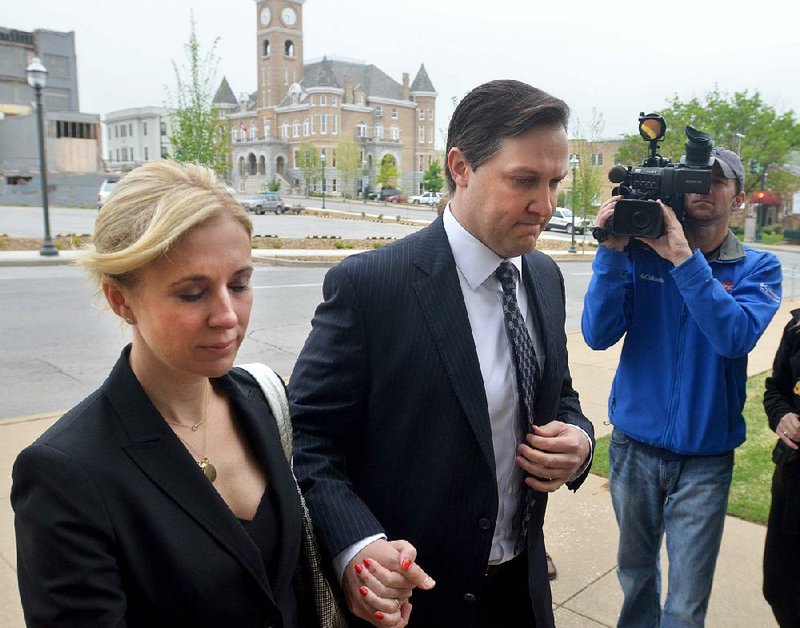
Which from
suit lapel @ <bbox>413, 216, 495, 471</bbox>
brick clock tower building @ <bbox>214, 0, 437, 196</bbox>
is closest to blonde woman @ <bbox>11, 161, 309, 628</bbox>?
suit lapel @ <bbox>413, 216, 495, 471</bbox>

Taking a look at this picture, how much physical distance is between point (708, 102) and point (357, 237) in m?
26.6

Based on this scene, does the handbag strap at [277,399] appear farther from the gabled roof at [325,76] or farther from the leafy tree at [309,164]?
the gabled roof at [325,76]

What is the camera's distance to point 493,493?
1.89 metres

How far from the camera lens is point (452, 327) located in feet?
6.27

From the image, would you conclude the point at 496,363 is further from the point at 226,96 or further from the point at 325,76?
the point at 226,96

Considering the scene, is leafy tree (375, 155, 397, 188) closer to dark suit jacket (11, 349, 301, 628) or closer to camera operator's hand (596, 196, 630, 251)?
camera operator's hand (596, 196, 630, 251)

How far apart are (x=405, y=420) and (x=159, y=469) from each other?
689mm

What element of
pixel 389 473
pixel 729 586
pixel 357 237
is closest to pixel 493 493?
pixel 389 473

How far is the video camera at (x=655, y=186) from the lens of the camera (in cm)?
258

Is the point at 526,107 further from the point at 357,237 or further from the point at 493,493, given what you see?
the point at 357,237

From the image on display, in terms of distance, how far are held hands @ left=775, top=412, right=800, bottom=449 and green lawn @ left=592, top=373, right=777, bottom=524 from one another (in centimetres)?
187

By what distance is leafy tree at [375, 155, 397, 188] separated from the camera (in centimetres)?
7756

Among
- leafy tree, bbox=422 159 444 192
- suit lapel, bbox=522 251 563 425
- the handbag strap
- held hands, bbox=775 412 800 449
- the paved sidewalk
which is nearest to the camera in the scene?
the handbag strap

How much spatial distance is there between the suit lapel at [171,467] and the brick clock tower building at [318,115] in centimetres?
8112
